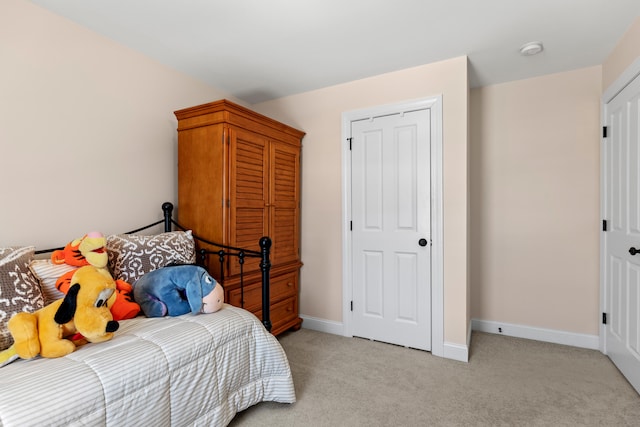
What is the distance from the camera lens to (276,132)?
284cm

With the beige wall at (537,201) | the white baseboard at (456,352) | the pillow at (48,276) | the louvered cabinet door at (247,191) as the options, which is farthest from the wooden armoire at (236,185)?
the beige wall at (537,201)

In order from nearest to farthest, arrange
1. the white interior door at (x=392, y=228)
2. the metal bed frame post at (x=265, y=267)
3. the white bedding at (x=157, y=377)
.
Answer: the white bedding at (x=157, y=377) < the metal bed frame post at (x=265, y=267) < the white interior door at (x=392, y=228)

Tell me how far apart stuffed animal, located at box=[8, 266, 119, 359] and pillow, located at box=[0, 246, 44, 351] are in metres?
0.10

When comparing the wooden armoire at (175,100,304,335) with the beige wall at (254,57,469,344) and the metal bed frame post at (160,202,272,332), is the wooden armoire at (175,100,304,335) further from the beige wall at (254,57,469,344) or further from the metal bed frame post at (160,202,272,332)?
the beige wall at (254,57,469,344)

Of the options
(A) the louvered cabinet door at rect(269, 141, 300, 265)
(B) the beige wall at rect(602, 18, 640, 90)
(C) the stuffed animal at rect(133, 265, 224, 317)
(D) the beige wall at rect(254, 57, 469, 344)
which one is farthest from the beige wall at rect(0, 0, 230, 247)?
(B) the beige wall at rect(602, 18, 640, 90)

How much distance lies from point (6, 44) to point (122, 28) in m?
0.61

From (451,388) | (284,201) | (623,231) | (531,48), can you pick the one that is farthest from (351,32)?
(451,388)

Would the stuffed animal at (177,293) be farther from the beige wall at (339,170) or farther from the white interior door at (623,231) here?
the white interior door at (623,231)

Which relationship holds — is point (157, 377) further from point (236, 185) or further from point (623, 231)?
point (623, 231)

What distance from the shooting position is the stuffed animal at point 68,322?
1.20 meters

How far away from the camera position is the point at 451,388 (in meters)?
2.06

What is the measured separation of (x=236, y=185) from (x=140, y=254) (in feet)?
2.58

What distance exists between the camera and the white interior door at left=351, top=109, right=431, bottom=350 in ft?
8.71

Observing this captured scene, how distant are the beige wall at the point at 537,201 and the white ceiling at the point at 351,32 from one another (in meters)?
0.27
